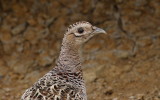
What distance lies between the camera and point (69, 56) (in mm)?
5508

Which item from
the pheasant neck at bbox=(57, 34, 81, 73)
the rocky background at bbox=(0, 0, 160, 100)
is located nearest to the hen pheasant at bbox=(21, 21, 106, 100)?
the pheasant neck at bbox=(57, 34, 81, 73)

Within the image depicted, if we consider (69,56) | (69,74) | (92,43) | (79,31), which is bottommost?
(69,74)

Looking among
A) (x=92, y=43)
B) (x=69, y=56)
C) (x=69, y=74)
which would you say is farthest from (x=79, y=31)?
(x=92, y=43)

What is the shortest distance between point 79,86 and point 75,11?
3106mm

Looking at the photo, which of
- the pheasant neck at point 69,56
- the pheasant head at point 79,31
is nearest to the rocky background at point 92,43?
the pheasant neck at point 69,56

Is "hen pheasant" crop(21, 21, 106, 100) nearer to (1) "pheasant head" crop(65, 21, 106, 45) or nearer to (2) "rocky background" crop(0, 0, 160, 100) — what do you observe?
(1) "pheasant head" crop(65, 21, 106, 45)

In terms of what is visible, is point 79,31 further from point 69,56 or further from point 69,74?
point 69,74

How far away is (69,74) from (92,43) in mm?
2604

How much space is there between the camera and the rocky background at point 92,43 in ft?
23.9

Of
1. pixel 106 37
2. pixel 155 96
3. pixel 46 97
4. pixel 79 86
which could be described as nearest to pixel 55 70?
pixel 79 86

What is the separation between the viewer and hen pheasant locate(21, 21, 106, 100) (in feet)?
16.5

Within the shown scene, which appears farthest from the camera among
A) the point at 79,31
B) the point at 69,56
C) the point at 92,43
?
the point at 92,43

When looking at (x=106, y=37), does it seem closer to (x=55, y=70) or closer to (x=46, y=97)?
(x=55, y=70)

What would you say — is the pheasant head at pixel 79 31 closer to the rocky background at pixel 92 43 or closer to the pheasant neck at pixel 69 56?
the pheasant neck at pixel 69 56
